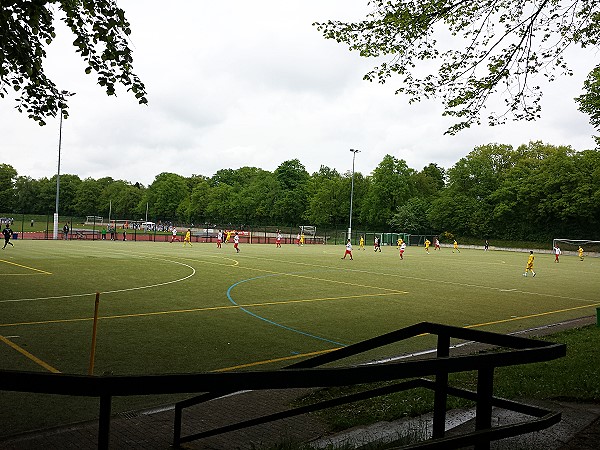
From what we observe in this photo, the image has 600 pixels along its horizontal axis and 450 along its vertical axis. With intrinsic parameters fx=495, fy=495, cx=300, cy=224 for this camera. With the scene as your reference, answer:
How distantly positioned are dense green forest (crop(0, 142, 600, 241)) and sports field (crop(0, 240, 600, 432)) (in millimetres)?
52520

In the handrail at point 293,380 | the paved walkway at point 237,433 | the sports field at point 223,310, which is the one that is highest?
the handrail at point 293,380

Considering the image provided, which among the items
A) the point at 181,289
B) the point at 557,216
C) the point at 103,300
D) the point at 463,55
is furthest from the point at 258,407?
the point at 557,216

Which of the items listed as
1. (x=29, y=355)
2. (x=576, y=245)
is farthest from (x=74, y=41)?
(x=576, y=245)

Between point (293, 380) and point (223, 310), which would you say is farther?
point (223, 310)

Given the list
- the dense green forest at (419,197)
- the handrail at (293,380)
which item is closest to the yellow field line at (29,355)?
the handrail at (293,380)

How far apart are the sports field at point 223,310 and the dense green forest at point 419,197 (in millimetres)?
52520

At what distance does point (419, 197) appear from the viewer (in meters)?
103

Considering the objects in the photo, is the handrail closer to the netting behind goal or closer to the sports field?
the sports field

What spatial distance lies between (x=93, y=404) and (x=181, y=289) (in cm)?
1187

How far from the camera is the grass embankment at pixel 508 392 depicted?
237 inches

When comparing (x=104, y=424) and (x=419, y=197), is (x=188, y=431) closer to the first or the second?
(x=104, y=424)

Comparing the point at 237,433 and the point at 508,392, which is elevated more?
the point at 508,392

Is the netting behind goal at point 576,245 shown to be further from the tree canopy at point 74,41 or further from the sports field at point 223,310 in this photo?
the tree canopy at point 74,41

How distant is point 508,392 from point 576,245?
7609 centimetres
